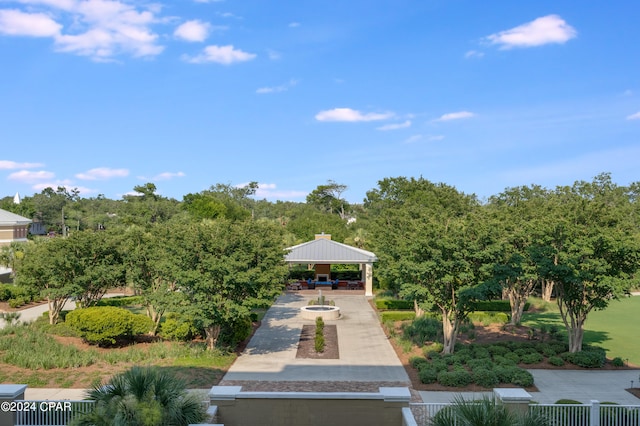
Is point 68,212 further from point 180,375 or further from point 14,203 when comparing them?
point 180,375

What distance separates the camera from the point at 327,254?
38.8 metres

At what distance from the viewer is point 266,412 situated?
1037 centimetres

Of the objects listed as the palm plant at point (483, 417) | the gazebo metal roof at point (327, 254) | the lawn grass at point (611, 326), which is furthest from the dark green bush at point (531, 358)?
the gazebo metal roof at point (327, 254)

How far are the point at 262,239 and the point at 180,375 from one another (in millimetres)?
5801

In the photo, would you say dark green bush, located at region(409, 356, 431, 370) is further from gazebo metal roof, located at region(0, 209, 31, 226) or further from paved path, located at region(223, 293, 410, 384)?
gazebo metal roof, located at region(0, 209, 31, 226)

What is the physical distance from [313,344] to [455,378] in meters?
7.55

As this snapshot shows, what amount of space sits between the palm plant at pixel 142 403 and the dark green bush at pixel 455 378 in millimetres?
9146

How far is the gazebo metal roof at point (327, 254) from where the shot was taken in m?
38.3

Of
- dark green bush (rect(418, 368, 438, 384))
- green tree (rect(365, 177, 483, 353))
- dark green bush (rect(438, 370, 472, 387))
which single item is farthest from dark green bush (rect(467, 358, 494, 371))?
green tree (rect(365, 177, 483, 353))

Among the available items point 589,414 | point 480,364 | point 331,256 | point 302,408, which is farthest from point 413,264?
point 331,256

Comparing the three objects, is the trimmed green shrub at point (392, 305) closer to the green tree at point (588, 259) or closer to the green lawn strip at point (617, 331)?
the green lawn strip at point (617, 331)

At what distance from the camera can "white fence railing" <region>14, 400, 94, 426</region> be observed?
1008 cm

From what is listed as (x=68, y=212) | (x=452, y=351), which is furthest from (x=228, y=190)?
(x=452, y=351)

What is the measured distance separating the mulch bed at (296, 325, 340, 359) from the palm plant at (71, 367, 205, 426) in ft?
36.8
